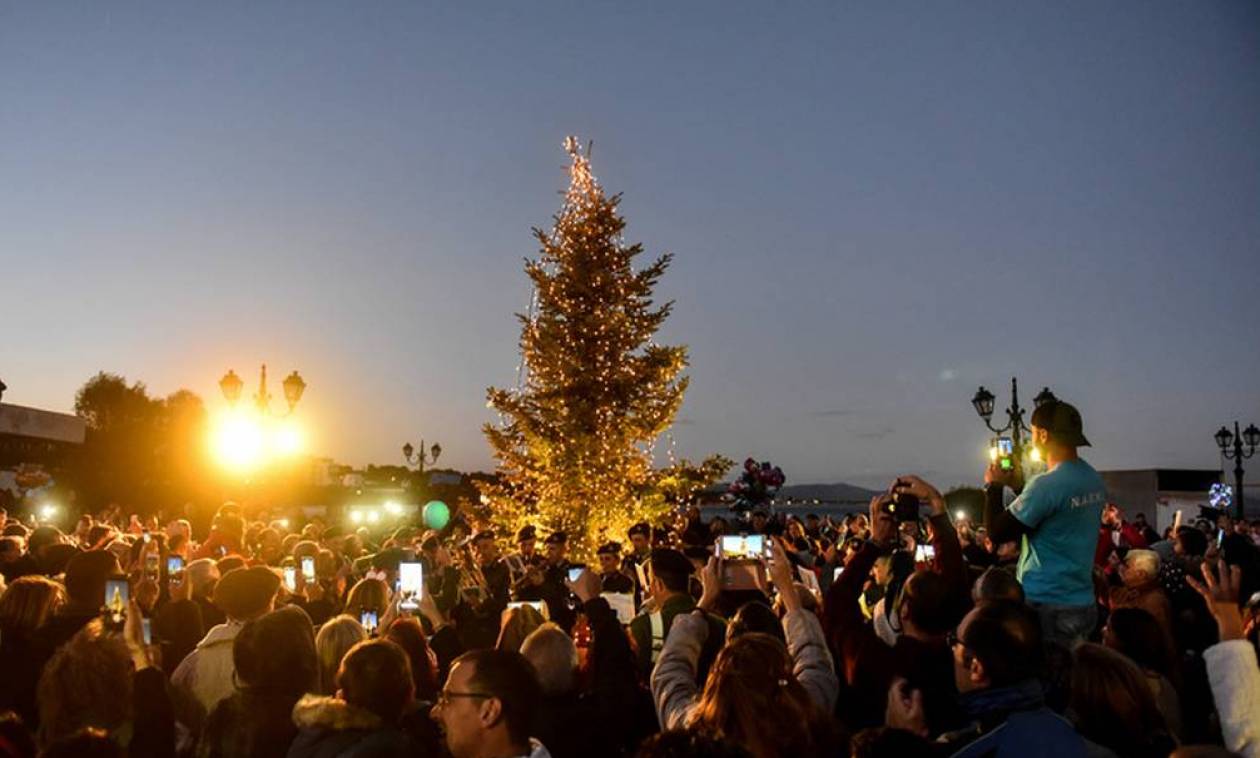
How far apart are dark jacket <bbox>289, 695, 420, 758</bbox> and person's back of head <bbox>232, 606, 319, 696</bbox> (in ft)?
1.58

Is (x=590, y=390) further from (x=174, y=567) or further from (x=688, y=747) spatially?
(x=688, y=747)

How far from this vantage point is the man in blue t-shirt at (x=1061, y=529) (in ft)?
19.7

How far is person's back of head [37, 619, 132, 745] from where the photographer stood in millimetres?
5227

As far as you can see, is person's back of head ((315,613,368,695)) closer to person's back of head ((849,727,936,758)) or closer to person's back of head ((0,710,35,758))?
person's back of head ((0,710,35,758))

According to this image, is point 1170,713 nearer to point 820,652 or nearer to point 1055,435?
point 1055,435

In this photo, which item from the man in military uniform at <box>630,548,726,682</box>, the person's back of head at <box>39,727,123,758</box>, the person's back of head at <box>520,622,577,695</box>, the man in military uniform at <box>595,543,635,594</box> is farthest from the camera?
the man in military uniform at <box>595,543,635,594</box>

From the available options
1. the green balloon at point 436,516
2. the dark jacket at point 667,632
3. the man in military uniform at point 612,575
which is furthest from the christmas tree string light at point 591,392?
the dark jacket at point 667,632

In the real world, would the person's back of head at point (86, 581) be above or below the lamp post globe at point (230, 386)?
below

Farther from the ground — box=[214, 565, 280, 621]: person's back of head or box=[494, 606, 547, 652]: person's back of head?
box=[214, 565, 280, 621]: person's back of head

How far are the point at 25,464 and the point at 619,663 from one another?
159 feet

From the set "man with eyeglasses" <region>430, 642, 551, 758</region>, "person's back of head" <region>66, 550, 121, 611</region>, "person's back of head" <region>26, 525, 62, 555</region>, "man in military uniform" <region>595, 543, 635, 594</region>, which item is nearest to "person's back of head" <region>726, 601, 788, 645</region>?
"man with eyeglasses" <region>430, 642, 551, 758</region>

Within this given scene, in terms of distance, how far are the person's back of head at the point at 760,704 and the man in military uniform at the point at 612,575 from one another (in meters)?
8.38

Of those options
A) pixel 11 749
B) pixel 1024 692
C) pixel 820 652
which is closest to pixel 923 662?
pixel 820 652

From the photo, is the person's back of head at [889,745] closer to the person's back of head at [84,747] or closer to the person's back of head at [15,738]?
the person's back of head at [84,747]
